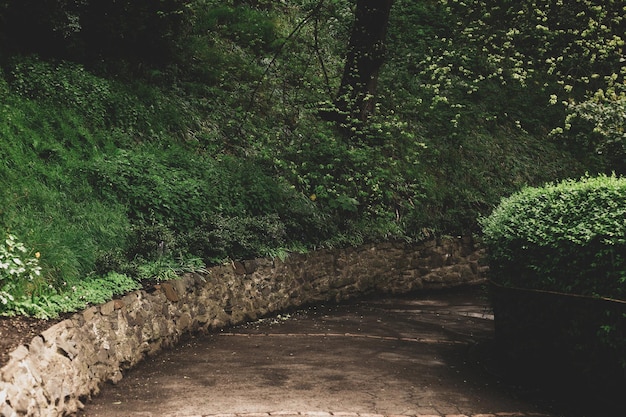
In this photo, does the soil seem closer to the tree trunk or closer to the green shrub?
the green shrub

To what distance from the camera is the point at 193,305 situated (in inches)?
348

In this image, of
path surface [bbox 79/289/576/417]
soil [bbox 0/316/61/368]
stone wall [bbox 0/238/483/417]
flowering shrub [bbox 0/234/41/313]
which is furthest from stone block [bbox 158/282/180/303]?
soil [bbox 0/316/61/368]

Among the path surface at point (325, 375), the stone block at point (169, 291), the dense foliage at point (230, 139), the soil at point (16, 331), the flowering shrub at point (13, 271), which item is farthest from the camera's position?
the dense foliage at point (230, 139)

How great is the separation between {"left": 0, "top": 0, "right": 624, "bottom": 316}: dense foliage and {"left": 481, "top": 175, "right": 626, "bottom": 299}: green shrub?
3.96 meters

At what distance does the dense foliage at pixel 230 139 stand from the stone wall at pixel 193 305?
11.6 inches

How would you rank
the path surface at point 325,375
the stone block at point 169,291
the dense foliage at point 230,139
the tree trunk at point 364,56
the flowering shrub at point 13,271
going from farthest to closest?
the tree trunk at point 364,56
the dense foliage at point 230,139
the stone block at point 169,291
the path surface at point 325,375
the flowering shrub at point 13,271

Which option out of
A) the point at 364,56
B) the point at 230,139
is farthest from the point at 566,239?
the point at 364,56

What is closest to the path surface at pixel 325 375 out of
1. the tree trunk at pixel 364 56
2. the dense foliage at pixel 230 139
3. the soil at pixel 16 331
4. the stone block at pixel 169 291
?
the stone block at pixel 169 291

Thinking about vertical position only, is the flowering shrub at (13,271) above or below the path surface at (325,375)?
above

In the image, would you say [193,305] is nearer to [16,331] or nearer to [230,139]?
[16,331]

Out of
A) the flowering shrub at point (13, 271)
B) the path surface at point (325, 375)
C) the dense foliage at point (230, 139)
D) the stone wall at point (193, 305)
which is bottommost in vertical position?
the path surface at point (325, 375)

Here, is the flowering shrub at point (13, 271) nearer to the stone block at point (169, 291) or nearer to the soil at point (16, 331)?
the soil at point (16, 331)

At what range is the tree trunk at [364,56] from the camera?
1430 centimetres

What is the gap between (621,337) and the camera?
6.07 m
